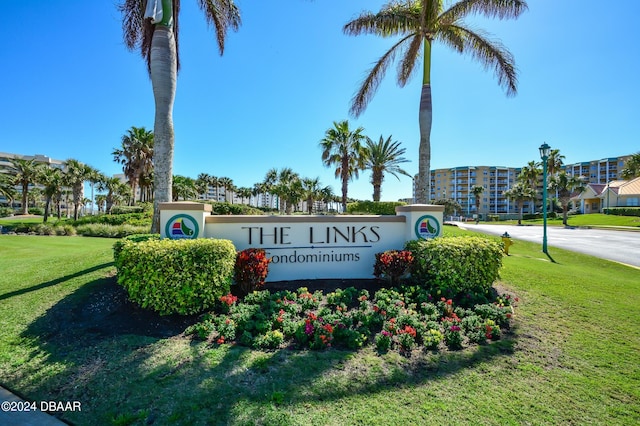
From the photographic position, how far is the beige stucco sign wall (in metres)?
6.44

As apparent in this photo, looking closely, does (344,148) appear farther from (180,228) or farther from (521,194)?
(521,194)

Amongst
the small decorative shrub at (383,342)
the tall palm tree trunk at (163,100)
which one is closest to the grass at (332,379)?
the small decorative shrub at (383,342)

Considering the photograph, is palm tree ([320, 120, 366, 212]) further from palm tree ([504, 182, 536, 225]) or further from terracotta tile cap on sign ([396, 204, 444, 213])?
palm tree ([504, 182, 536, 225])

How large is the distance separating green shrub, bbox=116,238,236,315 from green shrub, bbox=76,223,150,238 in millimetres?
18149

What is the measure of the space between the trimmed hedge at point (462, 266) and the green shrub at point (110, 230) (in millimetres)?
20695

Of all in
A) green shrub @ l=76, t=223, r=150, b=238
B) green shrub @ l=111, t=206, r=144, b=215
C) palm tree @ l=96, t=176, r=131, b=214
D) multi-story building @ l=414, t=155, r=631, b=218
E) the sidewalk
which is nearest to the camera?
the sidewalk

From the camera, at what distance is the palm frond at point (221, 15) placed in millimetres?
9598

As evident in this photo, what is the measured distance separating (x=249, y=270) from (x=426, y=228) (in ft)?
15.0

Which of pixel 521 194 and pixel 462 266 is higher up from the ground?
pixel 521 194

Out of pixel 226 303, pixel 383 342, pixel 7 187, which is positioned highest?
pixel 7 187

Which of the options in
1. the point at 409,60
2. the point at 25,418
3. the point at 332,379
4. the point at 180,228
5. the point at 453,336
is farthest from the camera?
the point at 409,60

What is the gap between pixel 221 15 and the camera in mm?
9844

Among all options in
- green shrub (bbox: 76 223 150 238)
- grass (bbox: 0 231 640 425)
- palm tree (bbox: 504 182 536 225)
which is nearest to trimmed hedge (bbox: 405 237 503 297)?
grass (bbox: 0 231 640 425)

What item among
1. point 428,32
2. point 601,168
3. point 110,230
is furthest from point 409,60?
point 601,168
